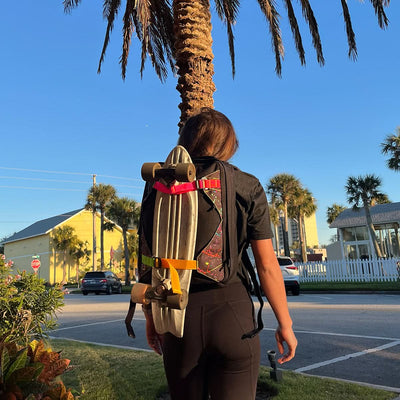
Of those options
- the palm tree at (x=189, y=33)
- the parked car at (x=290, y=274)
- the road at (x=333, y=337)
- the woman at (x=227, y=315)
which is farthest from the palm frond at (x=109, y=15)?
the parked car at (x=290, y=274)

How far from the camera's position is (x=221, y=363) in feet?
5.03

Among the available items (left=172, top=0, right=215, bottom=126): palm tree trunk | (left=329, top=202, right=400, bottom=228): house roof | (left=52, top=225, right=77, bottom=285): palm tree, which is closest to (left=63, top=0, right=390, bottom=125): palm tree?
(left=172, top=0, right=215, bottom=126): palm tree trunk

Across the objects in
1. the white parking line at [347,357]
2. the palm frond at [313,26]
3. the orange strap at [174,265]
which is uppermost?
the palm frond at [313,26]

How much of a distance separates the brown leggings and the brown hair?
2.06 feet

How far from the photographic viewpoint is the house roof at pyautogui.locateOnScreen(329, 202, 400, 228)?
31717 mm

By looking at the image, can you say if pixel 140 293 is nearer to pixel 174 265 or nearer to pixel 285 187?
pixel 174 265

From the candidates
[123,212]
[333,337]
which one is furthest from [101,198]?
[333,337]

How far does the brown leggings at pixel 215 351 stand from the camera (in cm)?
152

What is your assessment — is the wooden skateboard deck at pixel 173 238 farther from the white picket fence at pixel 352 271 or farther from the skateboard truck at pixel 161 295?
the white picket fence at pixel 352 271

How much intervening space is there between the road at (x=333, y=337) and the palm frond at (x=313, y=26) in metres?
5.68

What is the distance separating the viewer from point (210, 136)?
1.81 metres

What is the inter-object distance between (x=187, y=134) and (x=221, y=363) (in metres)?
1.03

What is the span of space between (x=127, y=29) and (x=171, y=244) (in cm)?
810

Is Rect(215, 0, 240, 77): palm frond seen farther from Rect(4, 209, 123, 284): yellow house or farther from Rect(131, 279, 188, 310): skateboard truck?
Rect(4, 209, 123, 284): yellow house
